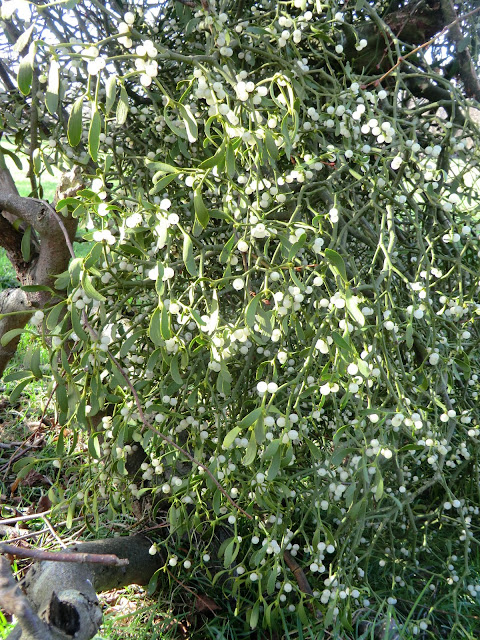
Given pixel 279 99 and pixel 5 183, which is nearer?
pixel 279 99

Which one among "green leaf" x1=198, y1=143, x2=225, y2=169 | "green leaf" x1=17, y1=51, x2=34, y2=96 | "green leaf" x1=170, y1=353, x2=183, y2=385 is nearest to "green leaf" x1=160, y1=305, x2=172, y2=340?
"green leaf" x1=170, y1=353, x2=183, y2=385

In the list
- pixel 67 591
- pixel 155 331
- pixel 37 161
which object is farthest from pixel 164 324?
pixel 37 161

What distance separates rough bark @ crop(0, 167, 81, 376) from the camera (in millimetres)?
1471

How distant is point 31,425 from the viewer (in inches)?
91.4

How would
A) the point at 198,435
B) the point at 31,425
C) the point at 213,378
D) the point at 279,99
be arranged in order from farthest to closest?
the point at 31,425, the point at 213,378, the point at 198,435, the point at 279,99

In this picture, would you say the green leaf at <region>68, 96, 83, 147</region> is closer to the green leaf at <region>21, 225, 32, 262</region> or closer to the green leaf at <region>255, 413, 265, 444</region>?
the green leaf at <region>255, 413, 265, 444</region>

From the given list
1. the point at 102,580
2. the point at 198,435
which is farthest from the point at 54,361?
the point at 102,580

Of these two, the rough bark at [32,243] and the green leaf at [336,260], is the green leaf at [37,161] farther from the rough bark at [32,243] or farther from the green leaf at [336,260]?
the green leaf at [336,260]

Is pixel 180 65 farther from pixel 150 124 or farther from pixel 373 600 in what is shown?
pixel 373 600

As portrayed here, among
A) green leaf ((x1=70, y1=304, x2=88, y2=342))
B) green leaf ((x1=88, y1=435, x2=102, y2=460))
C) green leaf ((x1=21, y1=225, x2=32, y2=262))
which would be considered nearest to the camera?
green leaf ((x1=70, y1=304, x2=88, y2=342))

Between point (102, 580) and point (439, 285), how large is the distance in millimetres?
1004

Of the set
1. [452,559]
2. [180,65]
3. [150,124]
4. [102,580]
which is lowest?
[452,559]

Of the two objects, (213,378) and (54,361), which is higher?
(54,361)

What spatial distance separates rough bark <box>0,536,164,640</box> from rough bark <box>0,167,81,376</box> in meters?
0.55
